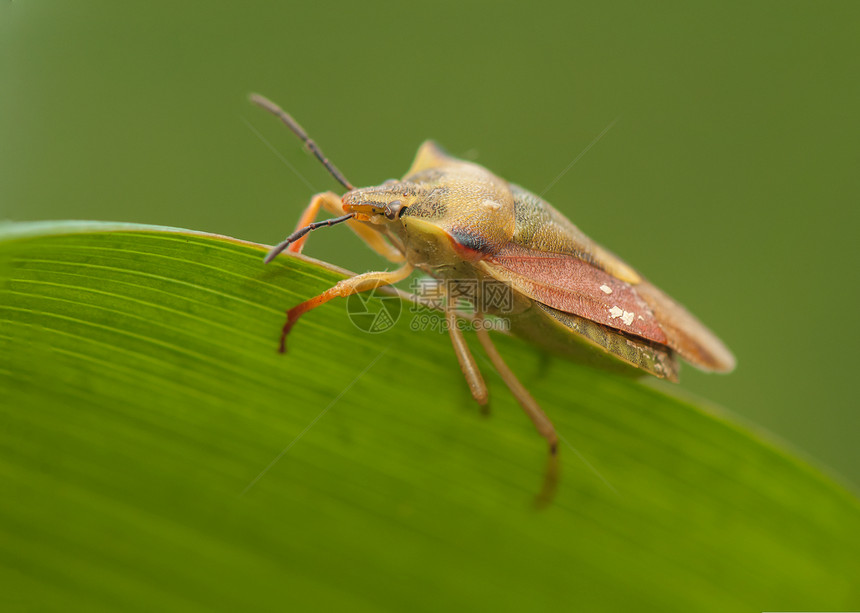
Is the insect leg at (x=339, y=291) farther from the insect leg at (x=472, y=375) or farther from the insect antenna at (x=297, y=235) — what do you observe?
the insect leg at (x=472, y=375)

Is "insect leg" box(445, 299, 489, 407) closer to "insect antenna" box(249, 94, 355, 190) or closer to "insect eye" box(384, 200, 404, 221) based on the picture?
"insect eye" box(384, 200, 404, 221)

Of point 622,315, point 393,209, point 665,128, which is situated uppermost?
point 665,128

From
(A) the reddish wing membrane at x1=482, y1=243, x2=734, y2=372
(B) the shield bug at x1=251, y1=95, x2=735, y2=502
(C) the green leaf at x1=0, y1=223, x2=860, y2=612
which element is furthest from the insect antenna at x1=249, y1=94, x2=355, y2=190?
(C) the green leaf at x1=0, y1=223, x2=860, y2=612

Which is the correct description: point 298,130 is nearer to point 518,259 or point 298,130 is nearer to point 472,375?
point 518,259

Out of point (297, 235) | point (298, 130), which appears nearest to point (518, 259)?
point (297, 235)

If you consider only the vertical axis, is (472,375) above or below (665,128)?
below
